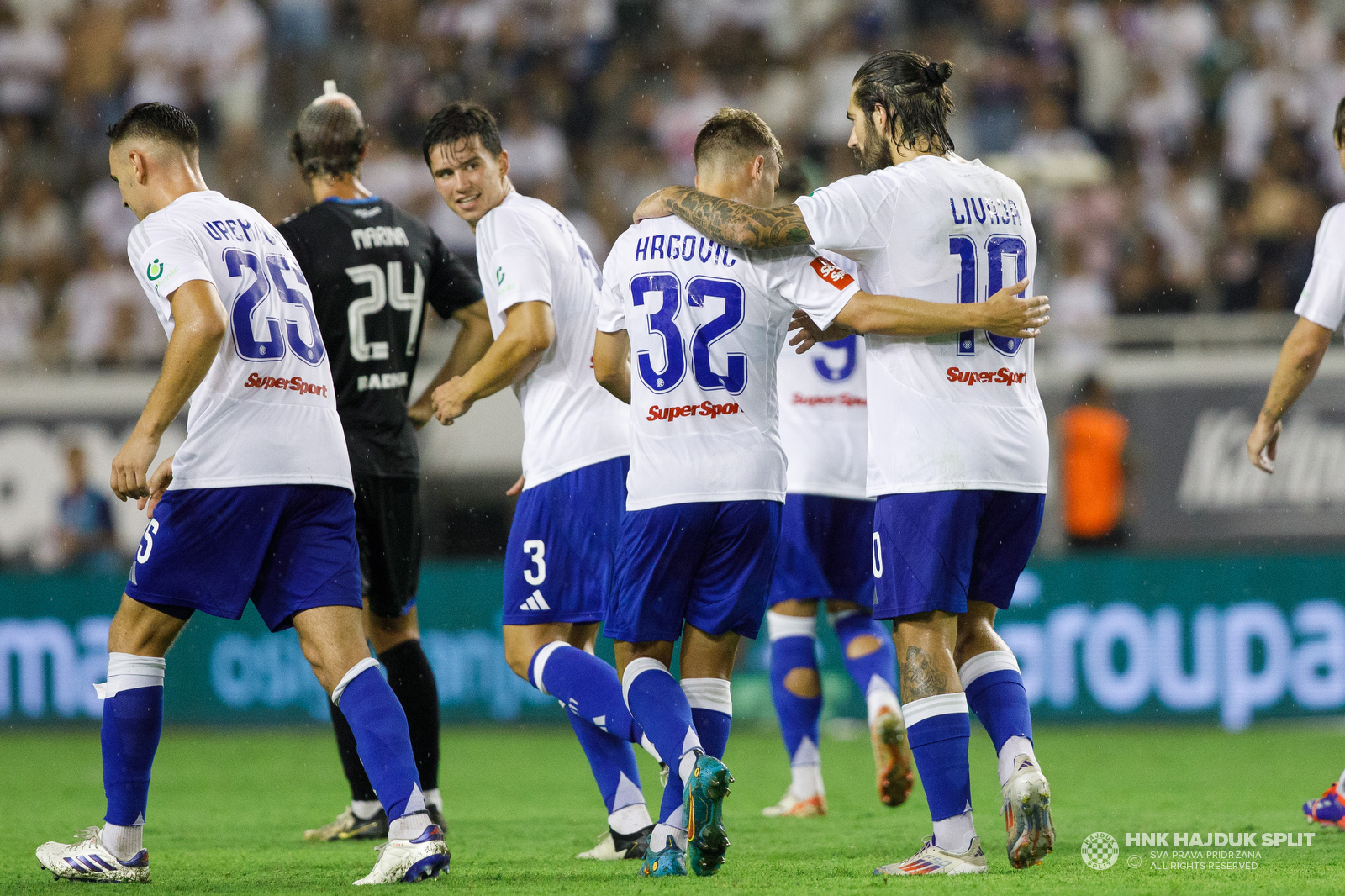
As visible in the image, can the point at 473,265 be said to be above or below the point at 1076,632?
above

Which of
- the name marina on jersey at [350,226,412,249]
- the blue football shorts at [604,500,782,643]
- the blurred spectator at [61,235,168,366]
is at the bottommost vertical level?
the blue football shorts at [604,500,782,643]

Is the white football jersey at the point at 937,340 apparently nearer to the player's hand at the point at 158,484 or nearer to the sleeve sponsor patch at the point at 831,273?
the sleeve sponsor patch at the point at 831,273

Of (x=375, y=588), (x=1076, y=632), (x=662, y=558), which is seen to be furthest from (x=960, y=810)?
(x=1076, y=632)

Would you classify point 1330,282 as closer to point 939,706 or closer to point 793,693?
point 939,706

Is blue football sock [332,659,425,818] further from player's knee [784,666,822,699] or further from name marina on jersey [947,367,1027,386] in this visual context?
player's knee [784,666,822,699]

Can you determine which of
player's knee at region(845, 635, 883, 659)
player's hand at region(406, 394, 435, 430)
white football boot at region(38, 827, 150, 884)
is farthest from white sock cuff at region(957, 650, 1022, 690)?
white football boot at region(38, 827, 150, 884)

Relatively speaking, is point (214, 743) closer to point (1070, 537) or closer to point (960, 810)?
point (1070, 537)

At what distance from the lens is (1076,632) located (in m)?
10.8

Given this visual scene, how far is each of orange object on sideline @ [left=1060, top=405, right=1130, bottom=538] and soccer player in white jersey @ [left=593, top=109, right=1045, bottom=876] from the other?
732 cm

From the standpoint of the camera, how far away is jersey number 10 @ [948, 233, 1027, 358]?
4.83 metres

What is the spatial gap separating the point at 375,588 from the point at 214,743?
17.9 ft

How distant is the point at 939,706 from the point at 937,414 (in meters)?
0.89

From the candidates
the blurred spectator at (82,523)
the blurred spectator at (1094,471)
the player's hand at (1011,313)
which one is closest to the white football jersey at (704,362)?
the player's hand at (1011,313)

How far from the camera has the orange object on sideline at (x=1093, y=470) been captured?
38.9 ft
